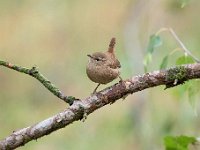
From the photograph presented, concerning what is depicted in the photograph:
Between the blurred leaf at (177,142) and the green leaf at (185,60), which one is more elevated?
the green leaf at (185,60)

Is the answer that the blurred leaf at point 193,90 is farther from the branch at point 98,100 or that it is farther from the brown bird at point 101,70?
the brown bird at point 101,70

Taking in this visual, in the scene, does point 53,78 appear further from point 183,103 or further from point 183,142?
point 183,142

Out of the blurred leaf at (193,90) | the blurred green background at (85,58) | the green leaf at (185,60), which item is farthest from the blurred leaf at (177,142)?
the blurred green background at (85,58)

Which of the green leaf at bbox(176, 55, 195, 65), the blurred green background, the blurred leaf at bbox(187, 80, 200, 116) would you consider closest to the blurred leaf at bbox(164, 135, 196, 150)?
the blurred leaf at bbox(187, 80, 200, 116)

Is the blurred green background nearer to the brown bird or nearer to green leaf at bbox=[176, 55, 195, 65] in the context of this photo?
the brown bird

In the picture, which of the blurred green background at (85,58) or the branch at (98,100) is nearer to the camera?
the branch at (98,100)

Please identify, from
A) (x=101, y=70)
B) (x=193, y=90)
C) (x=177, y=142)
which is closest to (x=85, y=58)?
(x=101, y=70)
